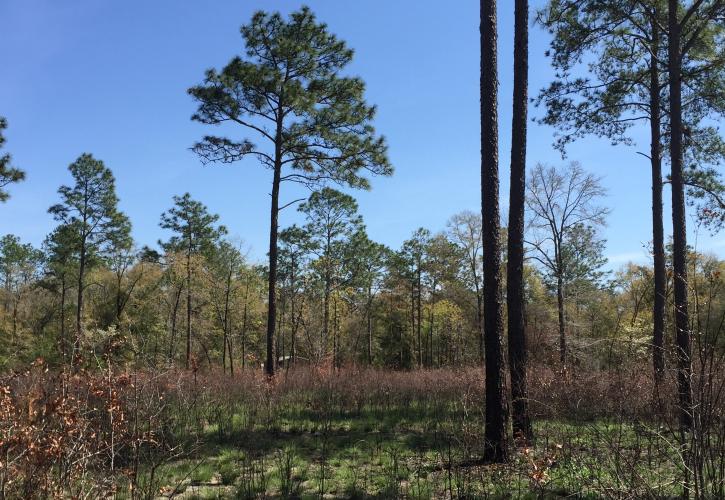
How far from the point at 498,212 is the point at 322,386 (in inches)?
245

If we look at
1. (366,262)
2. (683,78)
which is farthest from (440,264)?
(683,78)

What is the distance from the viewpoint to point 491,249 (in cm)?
648

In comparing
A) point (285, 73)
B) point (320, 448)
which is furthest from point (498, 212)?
point (285, 73)

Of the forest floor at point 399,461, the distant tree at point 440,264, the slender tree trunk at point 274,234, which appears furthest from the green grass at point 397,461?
the distant tree at point 440,264

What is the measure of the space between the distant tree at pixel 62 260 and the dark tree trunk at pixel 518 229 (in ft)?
81.6

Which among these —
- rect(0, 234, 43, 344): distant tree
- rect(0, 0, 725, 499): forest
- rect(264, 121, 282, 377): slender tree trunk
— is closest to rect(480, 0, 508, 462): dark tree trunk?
rect(0, 0, 725, 499): forest

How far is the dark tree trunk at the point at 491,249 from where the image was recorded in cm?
612

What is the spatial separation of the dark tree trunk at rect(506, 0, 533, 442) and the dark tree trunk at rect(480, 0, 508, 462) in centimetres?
56

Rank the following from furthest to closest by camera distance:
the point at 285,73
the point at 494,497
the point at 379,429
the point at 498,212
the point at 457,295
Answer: the point at 457,295
the point at 285,73
the point at 379,429
the point at 498,212
the point at 494,497

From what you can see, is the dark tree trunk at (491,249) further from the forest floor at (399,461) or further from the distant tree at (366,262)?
the distant tree at (366,262)

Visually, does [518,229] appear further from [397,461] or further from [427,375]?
[427,375]

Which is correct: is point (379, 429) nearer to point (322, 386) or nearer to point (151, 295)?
point (322, 386)

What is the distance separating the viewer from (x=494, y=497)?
4.62 m

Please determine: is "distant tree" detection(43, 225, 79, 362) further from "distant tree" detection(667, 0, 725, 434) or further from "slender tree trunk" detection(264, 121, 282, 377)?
"distant tree" detection(667, 0, 725, 434)
